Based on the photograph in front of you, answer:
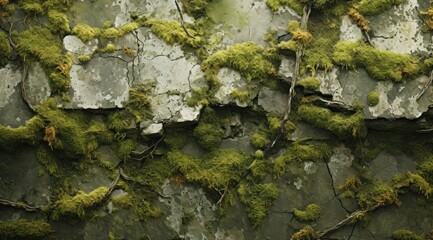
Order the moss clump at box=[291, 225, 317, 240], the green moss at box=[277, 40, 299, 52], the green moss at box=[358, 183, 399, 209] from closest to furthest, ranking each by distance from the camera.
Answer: the moss clump at box=[291, 225, 317, 240], the green moss at box=[358, 183, 399, 209], the green moss at box=[277, 40, 299, 52]

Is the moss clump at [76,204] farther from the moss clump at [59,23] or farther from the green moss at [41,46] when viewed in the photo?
the moss clump at [59,23]

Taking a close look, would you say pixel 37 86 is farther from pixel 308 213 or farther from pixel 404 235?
pixel 404 235

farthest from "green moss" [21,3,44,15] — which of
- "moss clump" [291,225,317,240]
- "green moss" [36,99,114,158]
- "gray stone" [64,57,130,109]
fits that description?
"moss clump" [291,225,317,240]

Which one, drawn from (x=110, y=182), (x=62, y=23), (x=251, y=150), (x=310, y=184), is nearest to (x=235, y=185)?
(x=251, y=150)

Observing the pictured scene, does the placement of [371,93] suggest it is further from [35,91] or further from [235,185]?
[35,91]

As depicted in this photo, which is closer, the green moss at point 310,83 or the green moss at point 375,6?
the green moss at point 310,83

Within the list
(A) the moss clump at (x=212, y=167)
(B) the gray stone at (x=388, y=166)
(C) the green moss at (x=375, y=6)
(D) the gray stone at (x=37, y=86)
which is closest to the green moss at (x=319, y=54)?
(C) the green moss at (x=375, y=6)

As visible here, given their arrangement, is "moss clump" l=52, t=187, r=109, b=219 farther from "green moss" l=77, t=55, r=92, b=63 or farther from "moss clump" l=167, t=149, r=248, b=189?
"green moss" l=77, t=55, r=92, b=63
